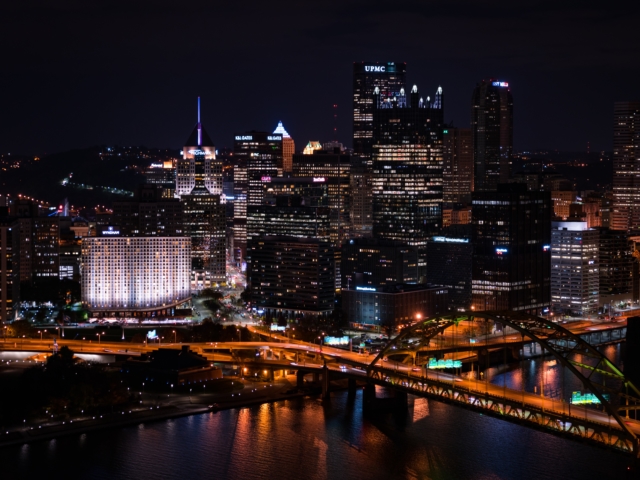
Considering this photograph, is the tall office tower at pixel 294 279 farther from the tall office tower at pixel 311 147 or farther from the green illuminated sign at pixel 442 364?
the tall office tower at pixel 311 147

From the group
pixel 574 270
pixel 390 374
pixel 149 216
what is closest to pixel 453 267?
pixel 574 270

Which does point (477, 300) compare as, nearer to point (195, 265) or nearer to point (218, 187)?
point (195, 265)

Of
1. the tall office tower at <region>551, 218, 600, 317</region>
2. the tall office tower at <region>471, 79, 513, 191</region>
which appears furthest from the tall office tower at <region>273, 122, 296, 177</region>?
the tall office tower at <region>551, 218, 600, 317</region>

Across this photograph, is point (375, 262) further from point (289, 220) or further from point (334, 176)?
point (334, 176)

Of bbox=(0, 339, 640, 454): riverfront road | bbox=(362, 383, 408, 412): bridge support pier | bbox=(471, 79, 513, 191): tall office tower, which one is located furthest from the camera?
bbox=(471, 79, 513, 191): tall office tower

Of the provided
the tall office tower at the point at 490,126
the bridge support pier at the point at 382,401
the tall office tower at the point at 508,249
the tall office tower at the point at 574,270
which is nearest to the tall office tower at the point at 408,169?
the tall office tower at the point at 574,270

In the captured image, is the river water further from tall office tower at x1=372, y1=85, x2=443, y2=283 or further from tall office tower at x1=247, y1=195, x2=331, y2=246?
tall office tower at x1=372, y1=85, x2=443, y2=283
